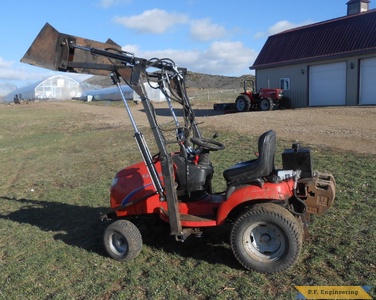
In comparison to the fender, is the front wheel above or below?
below

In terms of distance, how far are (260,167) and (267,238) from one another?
0.75m

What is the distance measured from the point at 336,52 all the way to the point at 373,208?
18.1 meters

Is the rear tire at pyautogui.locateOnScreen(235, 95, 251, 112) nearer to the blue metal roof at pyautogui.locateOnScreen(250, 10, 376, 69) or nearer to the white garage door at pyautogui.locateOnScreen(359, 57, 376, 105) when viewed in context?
the blue metal roof at pyautogui.locateOnScreen(250, 10, 376, 69)

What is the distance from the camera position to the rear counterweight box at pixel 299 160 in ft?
15.2

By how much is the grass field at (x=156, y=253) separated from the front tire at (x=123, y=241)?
11cm

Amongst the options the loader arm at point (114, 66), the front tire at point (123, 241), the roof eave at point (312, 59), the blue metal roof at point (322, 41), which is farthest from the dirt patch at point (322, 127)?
the front tire at point (123, 241)

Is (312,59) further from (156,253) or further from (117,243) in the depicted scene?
(117,243)

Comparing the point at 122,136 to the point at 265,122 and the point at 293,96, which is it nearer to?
the point at 265,122

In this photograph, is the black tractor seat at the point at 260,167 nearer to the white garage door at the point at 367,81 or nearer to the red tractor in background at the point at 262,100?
the red tractor in background at the point at 262,100

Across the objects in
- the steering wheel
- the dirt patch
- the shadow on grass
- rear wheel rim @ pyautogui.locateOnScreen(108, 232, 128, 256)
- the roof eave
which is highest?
the roof eave

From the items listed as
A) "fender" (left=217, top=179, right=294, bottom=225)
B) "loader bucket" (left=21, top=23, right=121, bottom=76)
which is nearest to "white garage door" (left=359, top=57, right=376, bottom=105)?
"fender" (left=217, top=179, right=294, bottom=225)

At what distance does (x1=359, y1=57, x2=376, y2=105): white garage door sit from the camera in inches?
821

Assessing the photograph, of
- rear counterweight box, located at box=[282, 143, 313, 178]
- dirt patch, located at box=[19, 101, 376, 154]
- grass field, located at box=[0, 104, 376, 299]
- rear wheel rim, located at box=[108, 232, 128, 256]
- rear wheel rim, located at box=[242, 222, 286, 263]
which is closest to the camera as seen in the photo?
grass field, located at box=[0, 104, 376, 299]

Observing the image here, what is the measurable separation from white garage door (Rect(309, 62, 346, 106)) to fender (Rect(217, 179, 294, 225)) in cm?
1962
